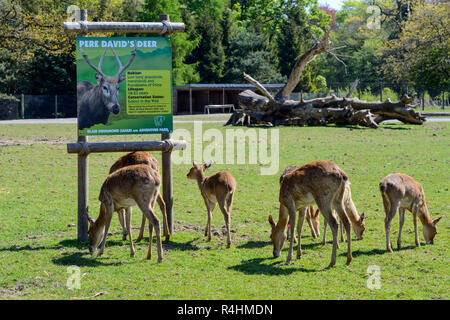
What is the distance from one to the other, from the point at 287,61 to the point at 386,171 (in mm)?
49971

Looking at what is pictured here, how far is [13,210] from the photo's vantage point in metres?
10.3

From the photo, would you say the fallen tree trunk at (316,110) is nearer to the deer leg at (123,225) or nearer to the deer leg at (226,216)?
the deer leg at (123,225)

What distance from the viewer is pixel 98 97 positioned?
8180mm

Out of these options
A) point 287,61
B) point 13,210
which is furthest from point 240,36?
point 13,210

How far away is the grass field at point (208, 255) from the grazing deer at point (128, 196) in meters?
0.29

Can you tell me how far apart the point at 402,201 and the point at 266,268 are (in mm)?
2249

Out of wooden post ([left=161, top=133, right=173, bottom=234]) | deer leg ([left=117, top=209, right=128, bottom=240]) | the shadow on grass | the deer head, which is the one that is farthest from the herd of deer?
the deer head

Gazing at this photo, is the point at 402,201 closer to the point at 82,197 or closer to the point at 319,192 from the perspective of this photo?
the point at 319,192

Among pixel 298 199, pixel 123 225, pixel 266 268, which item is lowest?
pixel 266 268

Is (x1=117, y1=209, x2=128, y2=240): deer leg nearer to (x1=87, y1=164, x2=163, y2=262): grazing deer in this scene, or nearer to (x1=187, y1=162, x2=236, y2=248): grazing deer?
(x1=87, y1=164, x2=163, y2=262): grazing deer

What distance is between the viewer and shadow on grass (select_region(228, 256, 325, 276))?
6.81 meters

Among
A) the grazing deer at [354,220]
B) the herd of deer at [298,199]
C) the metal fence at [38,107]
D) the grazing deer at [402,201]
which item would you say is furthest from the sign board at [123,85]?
the metal fence at [38,107]

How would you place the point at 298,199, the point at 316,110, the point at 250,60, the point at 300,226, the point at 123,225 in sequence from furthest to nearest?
1. the point at 250,60
2. the point at 316,110
3. the point at 123,225
4. the point at 300,226
5. the point at 298,199

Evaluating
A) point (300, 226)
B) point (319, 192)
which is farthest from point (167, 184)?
point (319, 192)
